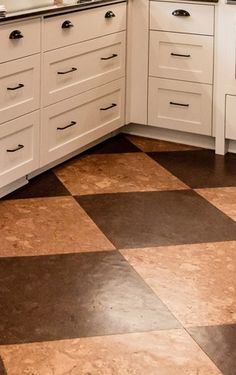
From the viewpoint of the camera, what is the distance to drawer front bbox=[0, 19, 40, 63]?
3527mm

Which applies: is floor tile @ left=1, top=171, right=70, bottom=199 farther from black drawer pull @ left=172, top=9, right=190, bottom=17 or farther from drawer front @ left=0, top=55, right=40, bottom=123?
black drawer pull @ left=172, top=9, right=190, bottom=17

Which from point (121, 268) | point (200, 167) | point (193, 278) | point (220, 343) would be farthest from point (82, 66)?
point (220, 343)

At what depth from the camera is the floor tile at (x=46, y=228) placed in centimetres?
324

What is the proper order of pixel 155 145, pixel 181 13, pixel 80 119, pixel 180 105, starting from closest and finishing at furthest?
1. pixel 80 119
2. pixel 181 13
3. pixel 180 105
4. pixel 155 145

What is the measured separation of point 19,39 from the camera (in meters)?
3.62

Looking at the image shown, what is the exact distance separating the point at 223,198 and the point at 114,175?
0.62 m

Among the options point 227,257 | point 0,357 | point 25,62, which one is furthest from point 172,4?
point 0,357

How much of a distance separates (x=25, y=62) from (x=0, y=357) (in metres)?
1.68

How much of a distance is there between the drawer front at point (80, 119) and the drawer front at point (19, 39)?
1.16 feet

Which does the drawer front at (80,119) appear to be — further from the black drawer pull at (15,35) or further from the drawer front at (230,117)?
the drawer front at (230,117)

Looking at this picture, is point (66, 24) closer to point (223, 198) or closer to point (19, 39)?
point (19, 39)

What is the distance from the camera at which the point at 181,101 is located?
15.1 ft

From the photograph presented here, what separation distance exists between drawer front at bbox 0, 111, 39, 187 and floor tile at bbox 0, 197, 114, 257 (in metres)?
0.15

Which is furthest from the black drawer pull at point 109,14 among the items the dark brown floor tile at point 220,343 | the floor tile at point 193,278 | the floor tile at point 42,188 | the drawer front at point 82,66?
the dark brown floor tile at point 220,343
